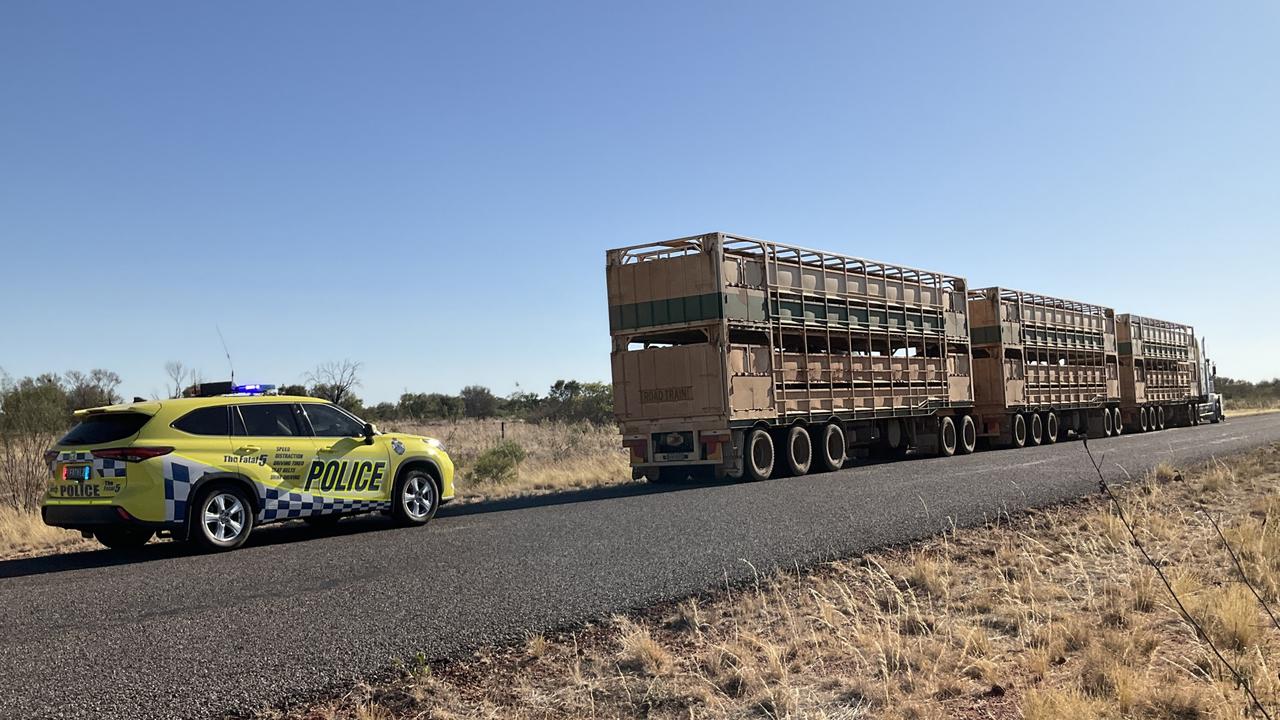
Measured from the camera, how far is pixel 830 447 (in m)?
18.3

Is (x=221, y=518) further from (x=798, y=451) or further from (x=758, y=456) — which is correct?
(x=798, y=451)

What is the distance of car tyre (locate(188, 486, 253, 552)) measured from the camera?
911 centimetres

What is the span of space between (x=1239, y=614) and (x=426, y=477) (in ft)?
27.5

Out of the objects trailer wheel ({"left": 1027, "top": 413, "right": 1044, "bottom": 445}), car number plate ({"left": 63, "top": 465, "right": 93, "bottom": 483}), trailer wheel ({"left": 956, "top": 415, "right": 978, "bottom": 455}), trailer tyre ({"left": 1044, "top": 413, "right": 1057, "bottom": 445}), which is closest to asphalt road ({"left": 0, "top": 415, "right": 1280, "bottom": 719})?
car number plate ({"left": 63, "top": 465, "right": 93, "bottom": 483})

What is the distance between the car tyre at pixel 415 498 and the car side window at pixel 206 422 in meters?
2.08

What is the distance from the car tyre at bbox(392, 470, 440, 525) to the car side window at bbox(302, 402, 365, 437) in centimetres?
78

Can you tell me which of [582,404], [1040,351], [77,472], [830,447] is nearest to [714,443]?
[830,447]

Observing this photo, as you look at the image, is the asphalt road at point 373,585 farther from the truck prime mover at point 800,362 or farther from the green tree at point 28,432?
the green tree at point 28,432

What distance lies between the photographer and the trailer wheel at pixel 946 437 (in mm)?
22328

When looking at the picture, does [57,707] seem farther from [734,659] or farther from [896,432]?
[896,432]

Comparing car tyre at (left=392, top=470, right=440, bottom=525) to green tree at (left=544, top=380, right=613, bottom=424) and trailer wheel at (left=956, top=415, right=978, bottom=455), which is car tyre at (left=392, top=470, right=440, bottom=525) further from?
green tree at (left=544, top=380, right=613, bottom=424)

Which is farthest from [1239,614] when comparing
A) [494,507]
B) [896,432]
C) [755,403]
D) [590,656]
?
[896,432]

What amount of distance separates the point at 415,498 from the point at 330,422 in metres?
1.33

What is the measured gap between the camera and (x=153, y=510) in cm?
880
